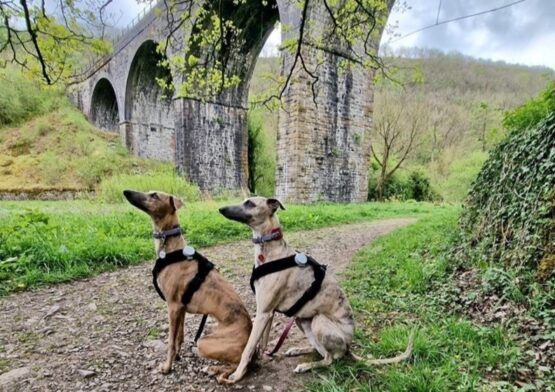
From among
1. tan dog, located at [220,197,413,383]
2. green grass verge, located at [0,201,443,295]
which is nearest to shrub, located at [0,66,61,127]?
green grass verge, located at [0,201,443,295]

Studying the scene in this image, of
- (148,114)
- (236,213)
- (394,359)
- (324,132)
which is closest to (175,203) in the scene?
(236,213)

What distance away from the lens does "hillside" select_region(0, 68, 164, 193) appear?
55.6 ft

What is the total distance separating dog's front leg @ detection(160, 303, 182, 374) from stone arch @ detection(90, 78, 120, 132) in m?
30.0

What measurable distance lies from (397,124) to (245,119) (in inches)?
367

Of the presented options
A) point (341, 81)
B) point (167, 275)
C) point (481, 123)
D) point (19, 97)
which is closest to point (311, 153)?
point (341, 81)

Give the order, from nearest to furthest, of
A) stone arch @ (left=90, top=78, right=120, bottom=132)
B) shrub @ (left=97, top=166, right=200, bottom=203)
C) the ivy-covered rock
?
the ivy-covered rock, shrub @ (left=97, top=166, right=200, bottom=203), stone arch @ (left=90, top=78, right=120, bottom=132)

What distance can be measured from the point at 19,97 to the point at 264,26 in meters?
17.9

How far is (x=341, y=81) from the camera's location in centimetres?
1300

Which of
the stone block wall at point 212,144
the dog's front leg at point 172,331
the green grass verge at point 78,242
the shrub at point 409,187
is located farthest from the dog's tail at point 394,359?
the shrub at point 409,187

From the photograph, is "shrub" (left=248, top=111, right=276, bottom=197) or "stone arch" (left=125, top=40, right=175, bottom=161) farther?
"stone arch" (left=125, top=40, right=175, bottom=161)

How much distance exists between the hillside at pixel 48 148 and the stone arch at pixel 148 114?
4.89 feet

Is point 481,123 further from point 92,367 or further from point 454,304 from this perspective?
point 92,367

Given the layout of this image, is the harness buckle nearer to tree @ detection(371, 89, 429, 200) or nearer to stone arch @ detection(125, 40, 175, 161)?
tree @ detection(371, 89, 429, 200)

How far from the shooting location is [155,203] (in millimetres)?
2459
